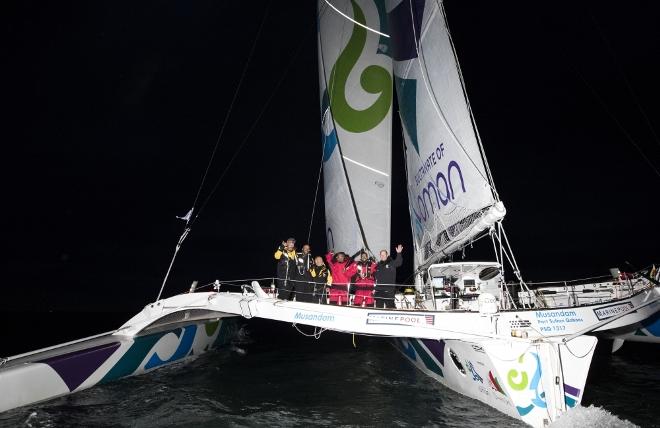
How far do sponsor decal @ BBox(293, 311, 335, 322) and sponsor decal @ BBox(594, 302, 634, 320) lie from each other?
13.5 feet

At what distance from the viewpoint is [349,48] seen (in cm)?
1455

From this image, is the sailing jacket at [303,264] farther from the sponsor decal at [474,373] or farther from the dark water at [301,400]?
the sponsor decal at [474,373]

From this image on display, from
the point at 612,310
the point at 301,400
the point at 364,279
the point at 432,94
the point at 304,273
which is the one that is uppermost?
the point at 432,94

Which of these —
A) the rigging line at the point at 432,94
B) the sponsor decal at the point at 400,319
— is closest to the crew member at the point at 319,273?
the sponsor decal at the point at 400,319

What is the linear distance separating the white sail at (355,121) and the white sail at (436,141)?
3.17 metres

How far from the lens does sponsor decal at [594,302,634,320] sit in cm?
626

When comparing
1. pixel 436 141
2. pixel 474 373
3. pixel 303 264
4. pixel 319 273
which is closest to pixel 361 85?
pixel 436 141

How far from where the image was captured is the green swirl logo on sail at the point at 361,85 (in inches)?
543

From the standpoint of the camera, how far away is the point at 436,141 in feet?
26.0

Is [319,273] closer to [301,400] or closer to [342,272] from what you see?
[342,272]

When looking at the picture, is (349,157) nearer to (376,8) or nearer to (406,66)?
(406,66)

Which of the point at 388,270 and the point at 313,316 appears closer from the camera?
the point at 313,316

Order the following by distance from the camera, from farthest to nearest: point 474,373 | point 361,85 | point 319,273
A: point 361,85, point 319,273, point 474,373

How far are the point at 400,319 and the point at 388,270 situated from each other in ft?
5.35
